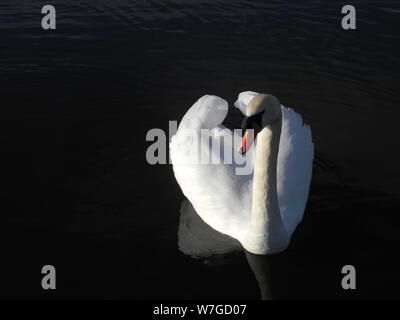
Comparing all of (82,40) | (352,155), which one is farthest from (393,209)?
(82,40)

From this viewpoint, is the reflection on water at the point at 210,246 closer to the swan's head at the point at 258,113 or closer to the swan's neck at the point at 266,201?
the swan's neck at the point at 266,201

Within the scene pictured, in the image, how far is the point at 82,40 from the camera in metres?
13.7

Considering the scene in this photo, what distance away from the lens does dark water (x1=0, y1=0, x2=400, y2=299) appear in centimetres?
726

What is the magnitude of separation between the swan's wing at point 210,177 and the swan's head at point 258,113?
61.3 inches

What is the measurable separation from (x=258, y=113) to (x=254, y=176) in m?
0.95

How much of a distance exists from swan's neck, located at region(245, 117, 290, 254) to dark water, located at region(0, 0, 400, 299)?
324 millimetres

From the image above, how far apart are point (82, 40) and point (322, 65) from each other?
217 inches

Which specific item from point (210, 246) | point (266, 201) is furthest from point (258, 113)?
point (210, 246)

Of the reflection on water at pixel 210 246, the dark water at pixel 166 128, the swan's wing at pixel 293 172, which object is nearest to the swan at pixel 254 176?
the swan's wing at pixel 293 172

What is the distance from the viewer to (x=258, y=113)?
19.7ft

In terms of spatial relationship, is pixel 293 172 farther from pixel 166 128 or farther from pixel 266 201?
pixel 166 128

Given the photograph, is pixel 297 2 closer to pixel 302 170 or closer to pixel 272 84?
pixel 272 84

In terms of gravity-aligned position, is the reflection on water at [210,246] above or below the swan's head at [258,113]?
below

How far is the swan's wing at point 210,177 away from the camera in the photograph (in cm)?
743
